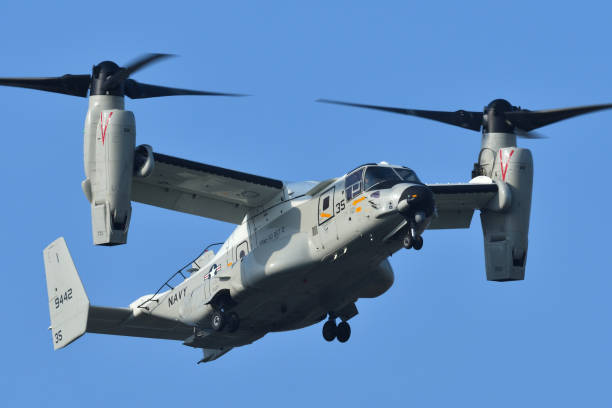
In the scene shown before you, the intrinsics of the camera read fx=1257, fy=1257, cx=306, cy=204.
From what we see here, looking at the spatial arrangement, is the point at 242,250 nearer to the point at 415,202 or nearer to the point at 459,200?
the point at 415,202

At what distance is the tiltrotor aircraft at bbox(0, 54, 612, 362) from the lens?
25.2 meters

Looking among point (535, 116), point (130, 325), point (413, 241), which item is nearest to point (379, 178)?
point (413, 241)

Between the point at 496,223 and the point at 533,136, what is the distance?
2415mm

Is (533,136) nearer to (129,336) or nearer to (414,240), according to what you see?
(414,240)

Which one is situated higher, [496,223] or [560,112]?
[560,112]

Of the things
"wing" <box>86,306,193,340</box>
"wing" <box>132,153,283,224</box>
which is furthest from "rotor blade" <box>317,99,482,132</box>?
"wing" <box>86,306,193,340</box>

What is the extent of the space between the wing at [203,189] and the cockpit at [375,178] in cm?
249

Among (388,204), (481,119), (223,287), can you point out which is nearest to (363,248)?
(388,204)

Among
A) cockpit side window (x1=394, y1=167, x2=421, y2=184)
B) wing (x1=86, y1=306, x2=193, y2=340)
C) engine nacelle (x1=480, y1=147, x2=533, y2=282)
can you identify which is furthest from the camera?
engine nacelle (x1=480, y1=147, x2=533, y2=282)

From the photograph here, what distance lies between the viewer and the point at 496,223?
94.8 feet

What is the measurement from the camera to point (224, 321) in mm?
27109

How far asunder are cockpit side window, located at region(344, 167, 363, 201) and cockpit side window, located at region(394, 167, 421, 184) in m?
0.78

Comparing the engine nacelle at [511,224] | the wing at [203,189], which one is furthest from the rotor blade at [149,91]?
the engine nacelle at [511,224]

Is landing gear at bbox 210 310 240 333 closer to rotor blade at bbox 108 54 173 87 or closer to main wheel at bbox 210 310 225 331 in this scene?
main wheel at bbox 210 310 225 331
